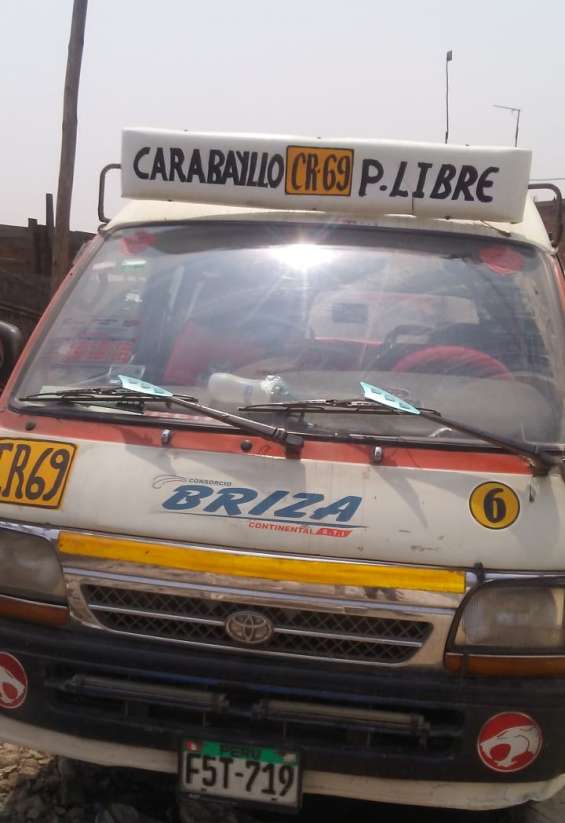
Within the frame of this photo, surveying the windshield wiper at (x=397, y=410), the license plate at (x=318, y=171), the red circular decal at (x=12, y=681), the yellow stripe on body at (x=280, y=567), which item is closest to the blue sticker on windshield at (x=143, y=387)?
the windshield wiper at (x=397, y=410)

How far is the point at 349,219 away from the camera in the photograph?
3574mm

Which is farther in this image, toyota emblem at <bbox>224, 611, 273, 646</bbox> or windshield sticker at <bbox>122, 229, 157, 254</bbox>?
windshield sticker at <bbox>122, 229, 157, 254</bbox>

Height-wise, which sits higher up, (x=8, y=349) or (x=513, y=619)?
(x=8, y=349)

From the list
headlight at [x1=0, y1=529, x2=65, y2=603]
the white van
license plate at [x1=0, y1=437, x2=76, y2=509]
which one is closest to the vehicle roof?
the white van

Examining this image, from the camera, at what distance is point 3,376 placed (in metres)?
3.47

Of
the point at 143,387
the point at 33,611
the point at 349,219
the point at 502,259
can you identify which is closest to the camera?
the point at 33,611

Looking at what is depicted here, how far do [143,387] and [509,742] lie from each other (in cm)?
152

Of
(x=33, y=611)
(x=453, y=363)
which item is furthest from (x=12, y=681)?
(x=453, y=363)

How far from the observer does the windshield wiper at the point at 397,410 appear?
262 centimetres

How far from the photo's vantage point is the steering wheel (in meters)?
3.09

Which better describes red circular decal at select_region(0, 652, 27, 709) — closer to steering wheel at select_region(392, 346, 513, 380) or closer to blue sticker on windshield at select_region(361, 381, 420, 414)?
blue sticker on windshield at select_region(361, 381, 420, 414)

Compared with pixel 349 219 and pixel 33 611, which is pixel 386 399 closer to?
pixel 349 219

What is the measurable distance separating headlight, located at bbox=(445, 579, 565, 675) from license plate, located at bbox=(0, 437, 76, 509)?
4.02 ft

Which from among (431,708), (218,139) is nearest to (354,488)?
(431,708)
